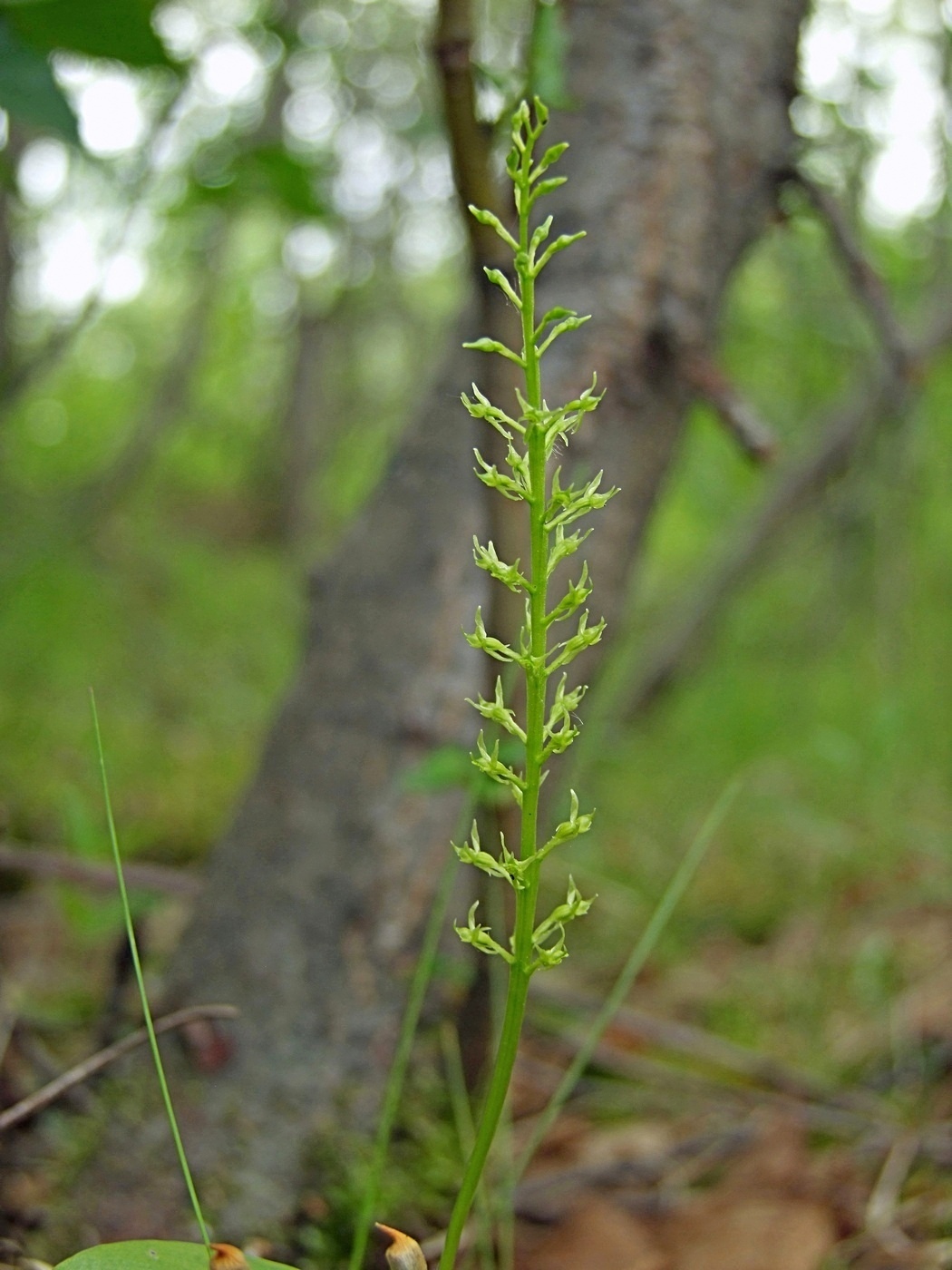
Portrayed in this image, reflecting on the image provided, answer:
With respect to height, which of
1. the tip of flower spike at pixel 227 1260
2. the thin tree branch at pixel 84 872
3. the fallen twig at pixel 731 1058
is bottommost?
the fallen twig at pixel 731 1058

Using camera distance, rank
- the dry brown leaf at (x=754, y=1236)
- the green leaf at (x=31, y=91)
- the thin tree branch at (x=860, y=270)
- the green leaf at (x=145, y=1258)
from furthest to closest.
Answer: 1. the thin tree branch at (x=860, y=270)
2. the dry brown leaf at (x=754, y=1236)
3. the green leaf at (x=31, y=91)
4. the green leaf at (x=145, y=1258)

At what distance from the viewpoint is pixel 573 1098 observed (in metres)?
1.95

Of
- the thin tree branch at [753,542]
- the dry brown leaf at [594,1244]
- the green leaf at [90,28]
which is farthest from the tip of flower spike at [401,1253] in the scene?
the thin tree branch at [753,542]

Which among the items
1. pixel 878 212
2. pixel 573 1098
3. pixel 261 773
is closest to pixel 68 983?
pixel 261 773

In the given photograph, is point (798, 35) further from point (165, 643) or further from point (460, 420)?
point (165, 643)

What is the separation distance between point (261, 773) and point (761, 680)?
367cm

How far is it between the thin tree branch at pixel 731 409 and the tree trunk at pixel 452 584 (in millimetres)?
36

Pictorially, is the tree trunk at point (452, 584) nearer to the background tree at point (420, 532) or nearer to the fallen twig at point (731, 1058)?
the background tree at point (420, 532)

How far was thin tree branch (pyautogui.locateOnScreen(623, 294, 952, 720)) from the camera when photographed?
455cm

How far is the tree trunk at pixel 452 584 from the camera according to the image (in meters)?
1.47

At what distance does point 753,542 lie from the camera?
479 cm

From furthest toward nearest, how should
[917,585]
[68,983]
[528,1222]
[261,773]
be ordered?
[917,585] < [68,983] < [261,773] < [528,1222]

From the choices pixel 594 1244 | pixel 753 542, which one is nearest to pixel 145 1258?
pixel 594 1244

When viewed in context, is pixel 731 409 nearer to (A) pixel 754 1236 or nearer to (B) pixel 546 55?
(B) pixel 546 55
